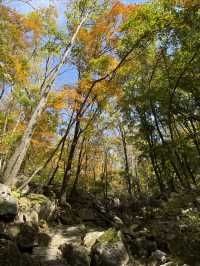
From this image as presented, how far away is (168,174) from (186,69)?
36.1 ft

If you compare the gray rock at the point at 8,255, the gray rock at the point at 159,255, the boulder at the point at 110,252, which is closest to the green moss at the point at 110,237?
the boulder at the point at 110,252

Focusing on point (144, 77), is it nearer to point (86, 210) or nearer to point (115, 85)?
point (115, 85)

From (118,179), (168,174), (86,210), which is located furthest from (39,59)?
(118,179)

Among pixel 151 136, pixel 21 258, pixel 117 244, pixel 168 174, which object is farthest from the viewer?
pixel 168 174

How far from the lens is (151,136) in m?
21.5

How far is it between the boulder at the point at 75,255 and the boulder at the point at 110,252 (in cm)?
23

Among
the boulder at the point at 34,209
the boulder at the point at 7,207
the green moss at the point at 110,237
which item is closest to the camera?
the green moss at the point at 110,237

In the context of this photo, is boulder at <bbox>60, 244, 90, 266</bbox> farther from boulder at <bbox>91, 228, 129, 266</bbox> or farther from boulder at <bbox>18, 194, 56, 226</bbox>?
boulder at <bbox>18, 194, 56, 226</bbox>

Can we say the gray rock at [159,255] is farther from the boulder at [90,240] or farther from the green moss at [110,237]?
the boulder at [90,240]

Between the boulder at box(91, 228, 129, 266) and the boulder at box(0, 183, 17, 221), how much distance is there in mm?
2834

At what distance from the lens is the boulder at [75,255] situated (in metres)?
8.51

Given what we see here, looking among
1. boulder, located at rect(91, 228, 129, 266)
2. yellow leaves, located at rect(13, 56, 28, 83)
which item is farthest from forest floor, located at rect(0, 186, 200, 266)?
yellow leaves, located at rect(13, 56, 28, 83)

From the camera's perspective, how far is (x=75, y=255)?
8.68 m

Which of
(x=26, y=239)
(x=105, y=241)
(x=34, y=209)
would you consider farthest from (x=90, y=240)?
(x=34, y=209)
